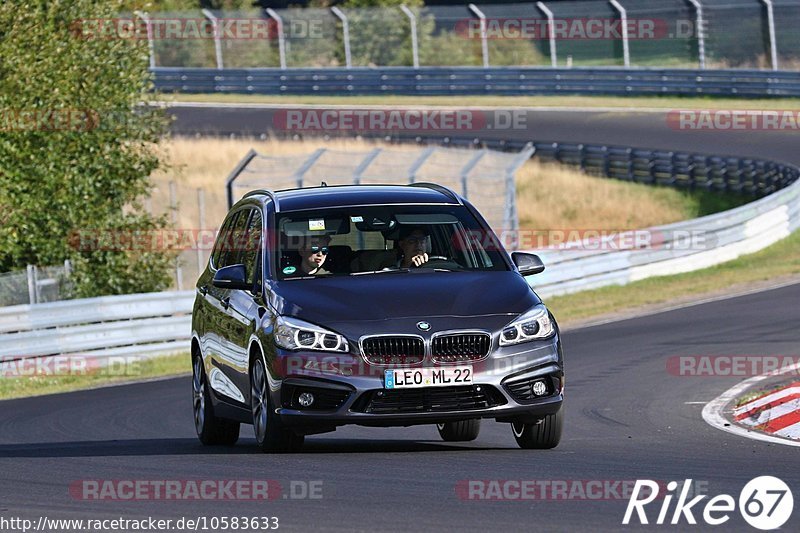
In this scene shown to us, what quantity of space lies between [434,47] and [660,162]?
17.9m

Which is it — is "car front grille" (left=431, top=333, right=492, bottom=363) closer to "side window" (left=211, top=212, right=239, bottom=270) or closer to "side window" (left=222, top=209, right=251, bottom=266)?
"side window" (left=222, top=209, right=251, bottom=266)

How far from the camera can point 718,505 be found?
711cm

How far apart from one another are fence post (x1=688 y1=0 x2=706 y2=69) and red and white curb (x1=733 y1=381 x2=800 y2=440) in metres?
33.5

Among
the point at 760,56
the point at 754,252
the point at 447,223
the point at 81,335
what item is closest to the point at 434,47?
the point at 760,56

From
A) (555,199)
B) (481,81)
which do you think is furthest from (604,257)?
(481,81)

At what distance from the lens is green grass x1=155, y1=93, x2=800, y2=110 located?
42562 mm

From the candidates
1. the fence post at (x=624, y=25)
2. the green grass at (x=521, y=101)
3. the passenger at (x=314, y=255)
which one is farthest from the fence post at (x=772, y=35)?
the passenger at (x=314, y=255)

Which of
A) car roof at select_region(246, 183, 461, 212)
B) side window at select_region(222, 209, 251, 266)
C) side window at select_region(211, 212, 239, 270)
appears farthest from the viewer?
side window at select_region(211, 212, 239, 270)

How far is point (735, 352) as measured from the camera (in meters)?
16.1

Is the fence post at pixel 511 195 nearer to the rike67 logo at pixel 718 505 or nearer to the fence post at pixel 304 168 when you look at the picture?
the fence post at pixel 304 168

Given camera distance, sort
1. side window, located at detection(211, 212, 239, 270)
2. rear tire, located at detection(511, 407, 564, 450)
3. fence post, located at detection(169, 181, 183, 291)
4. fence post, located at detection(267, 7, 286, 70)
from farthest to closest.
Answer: fence post, located at detection(267, 7, 286, 70) < fence post, located at detection(169, 181, 183, 291) < side window, located at detection(211, 212, 239, 270) < rear tire, located at detection(511, 407, 564, 450)

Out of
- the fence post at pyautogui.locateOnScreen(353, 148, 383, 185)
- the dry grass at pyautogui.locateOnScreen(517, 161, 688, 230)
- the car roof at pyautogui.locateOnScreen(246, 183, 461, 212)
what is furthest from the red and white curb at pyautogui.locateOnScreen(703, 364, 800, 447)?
the dry grass at pyautogui.locateOnScreen(517, 161, 688, 230)

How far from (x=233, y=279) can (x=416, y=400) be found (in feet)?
5.52

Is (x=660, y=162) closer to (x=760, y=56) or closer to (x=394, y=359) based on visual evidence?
(x=760, y=56)
